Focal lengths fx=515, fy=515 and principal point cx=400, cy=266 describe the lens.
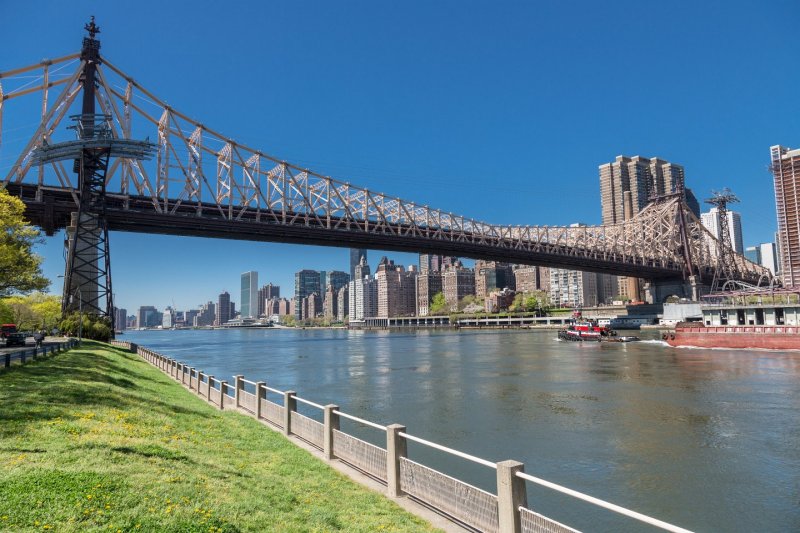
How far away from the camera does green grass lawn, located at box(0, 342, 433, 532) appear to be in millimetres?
7180

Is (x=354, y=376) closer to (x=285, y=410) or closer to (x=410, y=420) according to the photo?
(x=410, y=420)

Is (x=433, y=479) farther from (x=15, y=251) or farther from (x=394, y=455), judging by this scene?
(x=15, y=251)

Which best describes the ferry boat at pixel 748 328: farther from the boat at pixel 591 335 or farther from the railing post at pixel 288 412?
the railing post at pixel 288 412

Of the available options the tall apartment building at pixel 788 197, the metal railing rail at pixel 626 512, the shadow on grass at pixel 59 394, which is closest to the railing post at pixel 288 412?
the shadow on grass at pixel 59 394

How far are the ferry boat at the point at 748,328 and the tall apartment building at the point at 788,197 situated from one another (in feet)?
165

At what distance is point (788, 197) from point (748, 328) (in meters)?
72.6

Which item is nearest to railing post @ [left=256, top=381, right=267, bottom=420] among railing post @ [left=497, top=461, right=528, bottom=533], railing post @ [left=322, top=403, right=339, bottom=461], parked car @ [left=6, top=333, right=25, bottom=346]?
railing post @ [left=322, top=403, right=339, bottom=461]

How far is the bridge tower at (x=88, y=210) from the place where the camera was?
50000 millimetres

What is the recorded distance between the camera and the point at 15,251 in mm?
32031

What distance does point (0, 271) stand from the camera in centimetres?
3259

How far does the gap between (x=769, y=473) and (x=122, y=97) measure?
270 ft

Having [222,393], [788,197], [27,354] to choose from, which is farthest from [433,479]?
[788,197]

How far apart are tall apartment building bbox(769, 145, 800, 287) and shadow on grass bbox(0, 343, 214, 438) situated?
134m

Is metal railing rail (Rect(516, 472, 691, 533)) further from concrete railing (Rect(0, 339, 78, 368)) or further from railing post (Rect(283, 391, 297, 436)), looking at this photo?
concrete railing (Rect(0, 339, 78, 368))
